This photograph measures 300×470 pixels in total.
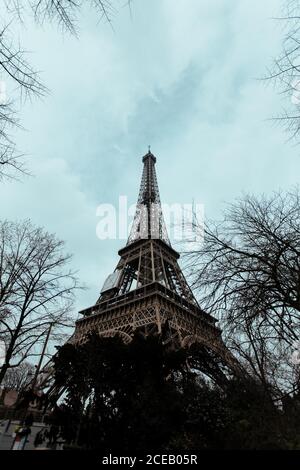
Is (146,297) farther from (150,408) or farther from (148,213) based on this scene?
(148,213)

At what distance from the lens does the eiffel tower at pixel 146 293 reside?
23906 millimetres

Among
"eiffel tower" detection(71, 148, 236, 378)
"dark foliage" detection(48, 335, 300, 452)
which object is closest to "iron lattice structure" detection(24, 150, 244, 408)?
"eiffel tower" detection(71, 148, 236, 378)

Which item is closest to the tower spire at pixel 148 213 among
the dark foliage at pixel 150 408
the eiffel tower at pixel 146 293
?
the eiffel tower at pixel 146 293

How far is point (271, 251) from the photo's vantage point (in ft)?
22.0

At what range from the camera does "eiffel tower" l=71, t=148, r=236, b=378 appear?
2391 centimetres

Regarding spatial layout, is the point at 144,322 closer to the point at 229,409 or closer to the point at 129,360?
the point at 129,360

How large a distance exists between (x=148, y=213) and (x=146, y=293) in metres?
21.7

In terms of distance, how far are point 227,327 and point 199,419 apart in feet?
8.73

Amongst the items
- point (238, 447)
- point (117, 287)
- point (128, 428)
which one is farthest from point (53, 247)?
point (117, 287)

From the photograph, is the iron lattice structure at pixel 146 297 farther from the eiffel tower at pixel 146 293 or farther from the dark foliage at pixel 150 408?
the dark foliage at pixel 150 408

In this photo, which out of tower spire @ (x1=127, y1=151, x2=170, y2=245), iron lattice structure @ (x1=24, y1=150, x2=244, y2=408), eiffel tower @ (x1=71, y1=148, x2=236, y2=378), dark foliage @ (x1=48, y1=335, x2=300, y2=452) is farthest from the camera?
tower spire @ (x1=127, y1=151, x2=170, y2=245)

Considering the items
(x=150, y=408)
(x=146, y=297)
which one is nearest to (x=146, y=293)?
(x=146, y=297)

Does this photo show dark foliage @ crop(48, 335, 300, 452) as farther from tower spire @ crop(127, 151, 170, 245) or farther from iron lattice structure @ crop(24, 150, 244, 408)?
tower spire @ crop(127, 151, 170, 245)

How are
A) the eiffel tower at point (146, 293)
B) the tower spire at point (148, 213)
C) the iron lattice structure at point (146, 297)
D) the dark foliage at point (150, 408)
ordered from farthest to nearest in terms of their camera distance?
the tower spire at point (148, 213), the eiffel tower at point (146, 293), the iron lattice structure at point (146, 297), the dark foliage at point (150, 408)
